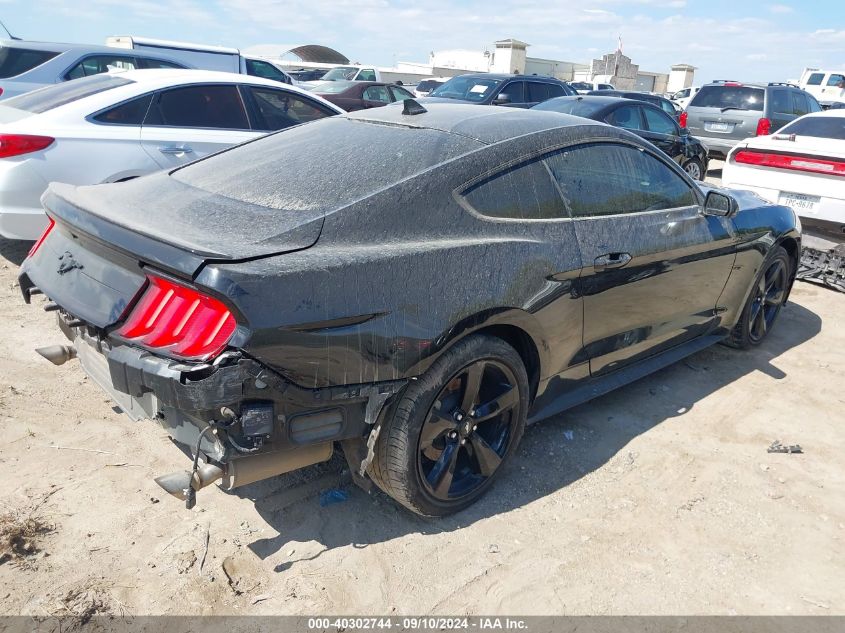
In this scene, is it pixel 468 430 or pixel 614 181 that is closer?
pixel 468 430

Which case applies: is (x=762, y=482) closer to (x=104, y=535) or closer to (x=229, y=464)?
(x=229, y=464)

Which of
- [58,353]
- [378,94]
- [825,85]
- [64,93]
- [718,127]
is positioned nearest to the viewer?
[58,353]

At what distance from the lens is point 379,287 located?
2381mm

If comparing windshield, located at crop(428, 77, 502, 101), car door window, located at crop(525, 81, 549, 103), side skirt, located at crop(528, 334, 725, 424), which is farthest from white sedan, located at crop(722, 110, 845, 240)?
car door window, located at crop(525, 81, 549, 103)

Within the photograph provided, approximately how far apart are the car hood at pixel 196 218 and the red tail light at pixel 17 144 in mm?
2357

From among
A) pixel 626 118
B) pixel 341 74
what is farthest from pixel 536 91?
pixel 341 74

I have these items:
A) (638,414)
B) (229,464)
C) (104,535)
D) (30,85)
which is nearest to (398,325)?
(229,464)

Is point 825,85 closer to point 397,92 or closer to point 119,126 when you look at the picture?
point 397,92

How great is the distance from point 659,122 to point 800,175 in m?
4.20

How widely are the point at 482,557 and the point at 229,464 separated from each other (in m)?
1.12

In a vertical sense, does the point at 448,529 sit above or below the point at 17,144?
below

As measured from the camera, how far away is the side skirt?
3.29 metres

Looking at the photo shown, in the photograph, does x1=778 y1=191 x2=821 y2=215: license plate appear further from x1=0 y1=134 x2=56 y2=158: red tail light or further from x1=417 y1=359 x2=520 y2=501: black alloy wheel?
x1=0 y1=134 x2=56 y2=158: red tail light

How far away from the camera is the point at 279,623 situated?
7.63ft
